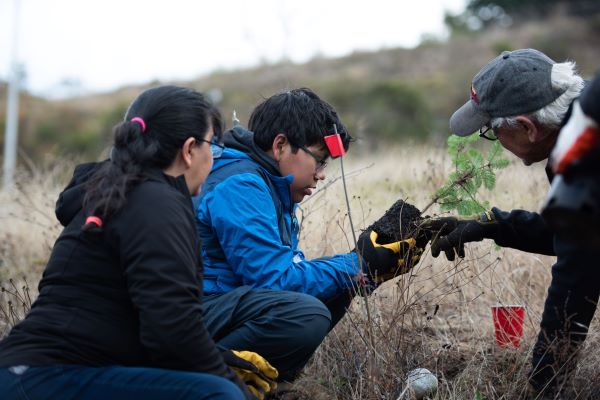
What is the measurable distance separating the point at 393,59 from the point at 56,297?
1356 inches

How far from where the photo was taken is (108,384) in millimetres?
2314

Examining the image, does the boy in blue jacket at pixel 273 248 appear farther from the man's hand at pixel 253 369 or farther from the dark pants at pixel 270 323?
the man's hand at pixel 253 369

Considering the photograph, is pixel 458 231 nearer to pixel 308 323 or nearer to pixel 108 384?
pixel 308 323

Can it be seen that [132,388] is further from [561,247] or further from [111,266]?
[561,247]

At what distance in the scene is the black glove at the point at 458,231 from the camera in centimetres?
335

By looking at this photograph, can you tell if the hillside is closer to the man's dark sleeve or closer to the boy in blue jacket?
the man's dark sleeve

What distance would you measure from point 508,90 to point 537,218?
636 mm

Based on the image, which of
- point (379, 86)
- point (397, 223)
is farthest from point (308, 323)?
point (379, 86)

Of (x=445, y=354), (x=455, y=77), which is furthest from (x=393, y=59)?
(x=445, y=354)

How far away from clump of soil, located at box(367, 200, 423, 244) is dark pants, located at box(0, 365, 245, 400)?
119cm

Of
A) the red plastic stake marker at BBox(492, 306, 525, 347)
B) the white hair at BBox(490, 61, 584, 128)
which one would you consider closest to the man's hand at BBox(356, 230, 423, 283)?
the red plastic stake marker at BBox(492, 306, 525, 347)

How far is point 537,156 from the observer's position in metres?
3.27

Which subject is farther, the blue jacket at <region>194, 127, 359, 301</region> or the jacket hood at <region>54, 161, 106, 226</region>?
the blue jacket at <region>194, 127, 359, 301</region>

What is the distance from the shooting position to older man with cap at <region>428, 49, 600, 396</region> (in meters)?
2.92
